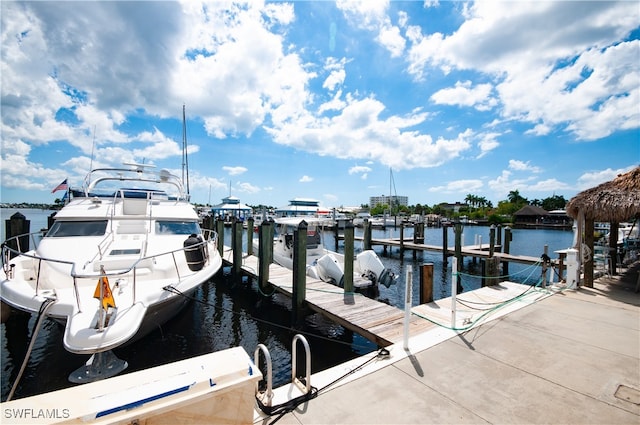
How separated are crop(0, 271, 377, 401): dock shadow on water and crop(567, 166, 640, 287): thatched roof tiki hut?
23.7ft

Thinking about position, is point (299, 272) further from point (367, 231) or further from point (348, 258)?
point (367, 231)

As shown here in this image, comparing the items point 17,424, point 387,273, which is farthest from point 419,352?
point 387,273

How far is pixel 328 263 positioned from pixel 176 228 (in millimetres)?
5152

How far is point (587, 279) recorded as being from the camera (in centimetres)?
849

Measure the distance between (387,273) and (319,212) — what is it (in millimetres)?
21900

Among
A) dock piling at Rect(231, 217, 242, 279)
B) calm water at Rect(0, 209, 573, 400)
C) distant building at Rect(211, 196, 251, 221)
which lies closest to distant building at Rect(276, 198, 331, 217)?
distant building at Rect(211, 196, 251, 221)

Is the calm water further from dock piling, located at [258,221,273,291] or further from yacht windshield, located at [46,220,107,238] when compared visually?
yacht windshield, located at [46,220,107,238]

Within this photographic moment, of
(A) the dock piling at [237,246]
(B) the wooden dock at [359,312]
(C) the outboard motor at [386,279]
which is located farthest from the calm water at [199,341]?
(A) the dock piling at [237,246]

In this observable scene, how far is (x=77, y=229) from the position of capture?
25.6 ft

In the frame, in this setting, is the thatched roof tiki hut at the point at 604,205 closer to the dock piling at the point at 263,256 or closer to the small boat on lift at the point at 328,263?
the small boat on lift at the point at 328,263

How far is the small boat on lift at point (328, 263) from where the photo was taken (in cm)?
1057

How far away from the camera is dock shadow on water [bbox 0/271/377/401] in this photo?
20.2 feet

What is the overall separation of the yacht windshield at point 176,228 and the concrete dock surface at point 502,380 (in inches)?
262

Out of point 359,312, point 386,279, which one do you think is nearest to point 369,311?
point 359,312
